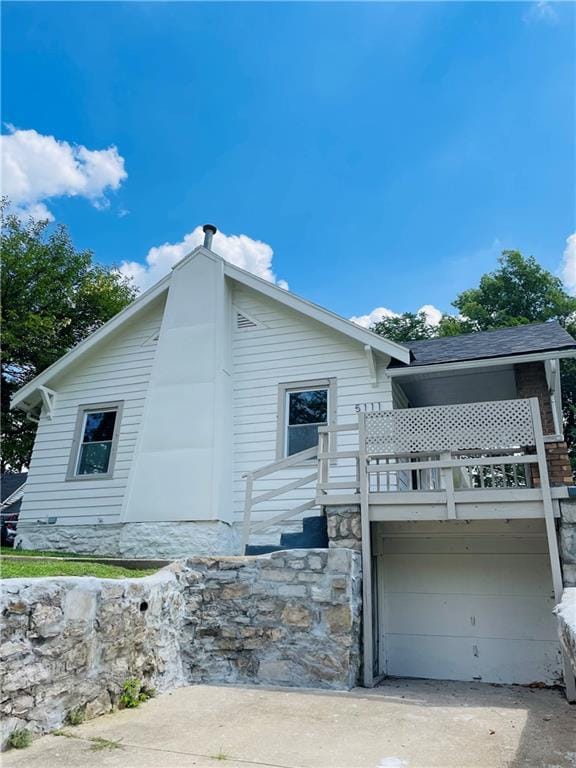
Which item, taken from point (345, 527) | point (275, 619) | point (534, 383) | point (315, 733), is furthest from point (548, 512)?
point (315, 733)

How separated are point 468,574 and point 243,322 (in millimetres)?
6040

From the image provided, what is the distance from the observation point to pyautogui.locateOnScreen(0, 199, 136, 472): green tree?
16.9 m

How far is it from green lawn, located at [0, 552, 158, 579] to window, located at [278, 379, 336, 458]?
345cm

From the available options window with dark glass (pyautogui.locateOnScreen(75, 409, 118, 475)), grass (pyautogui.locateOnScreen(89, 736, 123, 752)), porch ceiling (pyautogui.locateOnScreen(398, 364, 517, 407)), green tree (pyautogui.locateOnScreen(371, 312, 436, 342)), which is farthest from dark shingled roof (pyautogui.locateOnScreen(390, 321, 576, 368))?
green tree (pyautogui.locateOnScreen(371, 312, 436, 342))

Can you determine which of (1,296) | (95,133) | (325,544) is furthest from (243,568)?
(1,296)

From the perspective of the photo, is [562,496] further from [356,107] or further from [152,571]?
[356,107]

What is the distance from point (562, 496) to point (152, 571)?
4862mm

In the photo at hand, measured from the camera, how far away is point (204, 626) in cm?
557

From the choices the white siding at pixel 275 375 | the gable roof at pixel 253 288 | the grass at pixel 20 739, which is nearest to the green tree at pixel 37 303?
the gable roof at pixel 253 288

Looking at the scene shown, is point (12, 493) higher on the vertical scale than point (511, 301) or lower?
lower

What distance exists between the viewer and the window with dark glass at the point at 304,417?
8711 mm

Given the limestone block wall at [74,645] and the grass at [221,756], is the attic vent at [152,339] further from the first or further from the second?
the grass at [221,756]

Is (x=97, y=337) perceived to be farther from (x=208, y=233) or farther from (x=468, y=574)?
(x=468, y=574)

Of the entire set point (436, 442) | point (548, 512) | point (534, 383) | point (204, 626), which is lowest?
point (204, 626)
